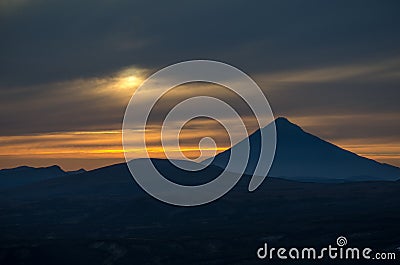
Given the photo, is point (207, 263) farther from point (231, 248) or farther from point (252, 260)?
point (231, 248)

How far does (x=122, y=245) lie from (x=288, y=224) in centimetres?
5966

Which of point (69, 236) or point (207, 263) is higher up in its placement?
point (69, 236)

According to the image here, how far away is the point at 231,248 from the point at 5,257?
1858 inches

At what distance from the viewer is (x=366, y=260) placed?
112438 millimetres

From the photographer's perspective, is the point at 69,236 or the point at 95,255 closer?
the point at 95,255

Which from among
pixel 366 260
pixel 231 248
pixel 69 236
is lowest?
pixel 366 260

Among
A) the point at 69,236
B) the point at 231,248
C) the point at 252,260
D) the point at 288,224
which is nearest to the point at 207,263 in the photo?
the point at 252,260

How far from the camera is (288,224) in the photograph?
18562 cm

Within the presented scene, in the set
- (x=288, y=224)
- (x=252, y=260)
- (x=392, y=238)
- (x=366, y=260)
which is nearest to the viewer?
(x=366, y=260)

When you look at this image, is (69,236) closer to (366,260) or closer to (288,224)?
(288,224)

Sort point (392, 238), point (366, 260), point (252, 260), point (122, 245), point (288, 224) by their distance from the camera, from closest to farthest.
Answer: point (366, 260) → point (252, 260) → point (392, 238) → point (122, 245) → point (288, 224)

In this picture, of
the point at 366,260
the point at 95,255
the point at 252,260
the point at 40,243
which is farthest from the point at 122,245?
the point at 366,260

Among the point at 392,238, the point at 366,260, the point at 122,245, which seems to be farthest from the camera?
the point at 122,245

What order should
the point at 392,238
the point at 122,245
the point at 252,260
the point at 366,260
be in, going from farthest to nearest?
the point at 122,245
the point at 392,238
the point at 252,260
the point at 366,260
